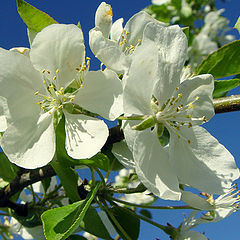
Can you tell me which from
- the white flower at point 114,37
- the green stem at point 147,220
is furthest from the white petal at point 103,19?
the green stem at point 147,220

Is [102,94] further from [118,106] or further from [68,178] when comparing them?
[68,178]

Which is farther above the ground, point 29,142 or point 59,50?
point 59,50

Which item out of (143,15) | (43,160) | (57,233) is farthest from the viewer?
(143,15)

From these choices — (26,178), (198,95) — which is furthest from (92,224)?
(198,95)

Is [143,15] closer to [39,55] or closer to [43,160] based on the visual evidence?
[39,55]

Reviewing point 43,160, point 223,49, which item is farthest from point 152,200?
point 43,160

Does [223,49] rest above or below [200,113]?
above
